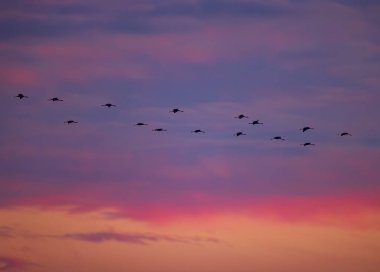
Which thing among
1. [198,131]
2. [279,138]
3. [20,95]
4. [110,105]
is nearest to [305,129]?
[279,138]

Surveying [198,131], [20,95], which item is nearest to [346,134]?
→ [198,131]

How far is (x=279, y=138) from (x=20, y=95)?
37.0m

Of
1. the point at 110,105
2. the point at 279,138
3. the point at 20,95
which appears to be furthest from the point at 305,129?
the point at 20,95

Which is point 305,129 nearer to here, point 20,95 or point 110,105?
point 110,105

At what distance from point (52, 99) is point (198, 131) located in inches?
847

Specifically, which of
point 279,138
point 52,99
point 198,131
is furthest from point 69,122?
point 279,138

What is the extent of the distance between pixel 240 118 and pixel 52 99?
2689 centimetres

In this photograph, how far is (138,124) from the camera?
18300cm

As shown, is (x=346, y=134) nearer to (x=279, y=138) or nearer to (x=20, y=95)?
(x=279, y=138)

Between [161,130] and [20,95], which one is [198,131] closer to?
[161,130]

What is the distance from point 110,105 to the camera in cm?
18462

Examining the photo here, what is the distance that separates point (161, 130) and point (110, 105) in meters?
9.20

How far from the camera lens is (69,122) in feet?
603

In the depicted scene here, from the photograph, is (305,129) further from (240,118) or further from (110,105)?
(110,105)
